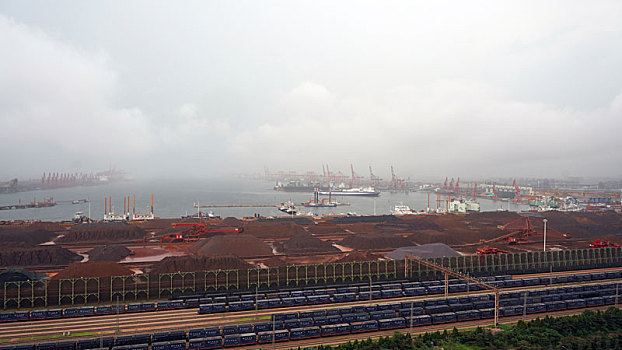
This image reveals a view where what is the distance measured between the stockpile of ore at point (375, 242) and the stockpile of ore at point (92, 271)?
2550 cm

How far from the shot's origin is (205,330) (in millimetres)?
18266

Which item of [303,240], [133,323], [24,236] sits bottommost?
[133,323]

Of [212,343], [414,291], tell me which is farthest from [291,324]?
[414,291]

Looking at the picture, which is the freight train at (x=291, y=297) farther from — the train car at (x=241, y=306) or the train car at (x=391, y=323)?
the train car at (x=391, y=323)

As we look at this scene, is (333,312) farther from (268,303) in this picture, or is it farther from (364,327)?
(268,303)

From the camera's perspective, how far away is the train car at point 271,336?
18.1m

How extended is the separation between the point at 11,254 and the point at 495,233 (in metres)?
56.7

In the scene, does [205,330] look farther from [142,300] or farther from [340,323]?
[142,300]

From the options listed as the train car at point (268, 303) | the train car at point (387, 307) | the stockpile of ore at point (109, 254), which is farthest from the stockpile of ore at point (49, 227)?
the train car at point (387, 307)

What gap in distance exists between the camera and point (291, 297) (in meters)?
25.0

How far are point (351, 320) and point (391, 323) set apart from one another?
2081 millimetres

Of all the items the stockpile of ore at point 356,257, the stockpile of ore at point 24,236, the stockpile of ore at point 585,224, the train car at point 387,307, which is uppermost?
the stockpile of ore at point 24,236

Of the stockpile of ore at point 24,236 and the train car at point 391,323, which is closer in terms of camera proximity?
the train car at point 391,323

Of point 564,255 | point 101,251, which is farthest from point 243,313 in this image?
point 564,255
